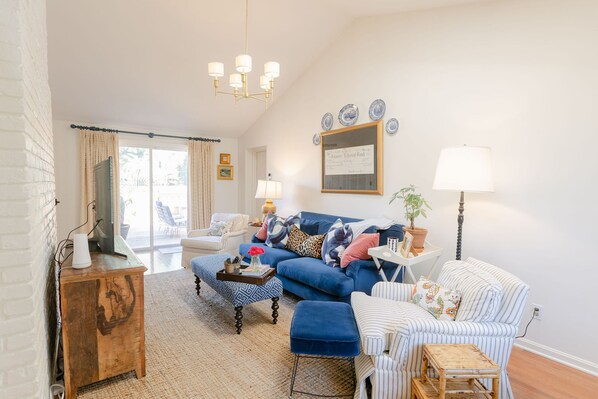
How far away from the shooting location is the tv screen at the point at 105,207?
2.11m

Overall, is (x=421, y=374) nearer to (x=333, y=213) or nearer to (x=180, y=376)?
(x=180, y=376)

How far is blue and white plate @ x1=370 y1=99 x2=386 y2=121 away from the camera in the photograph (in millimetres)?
3500

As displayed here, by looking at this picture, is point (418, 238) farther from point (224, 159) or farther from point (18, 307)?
point (224, 159)

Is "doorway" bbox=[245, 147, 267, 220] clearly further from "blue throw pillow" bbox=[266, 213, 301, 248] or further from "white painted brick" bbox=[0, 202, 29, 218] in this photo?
"white painted brick" bbox=[0, 202, 29, 218]

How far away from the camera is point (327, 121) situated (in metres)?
4.25

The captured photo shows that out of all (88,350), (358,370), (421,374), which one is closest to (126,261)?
(88,350)

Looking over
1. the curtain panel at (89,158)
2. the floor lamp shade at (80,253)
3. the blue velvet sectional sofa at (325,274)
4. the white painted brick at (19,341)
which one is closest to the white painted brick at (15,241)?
the white painted brick at (19,341)

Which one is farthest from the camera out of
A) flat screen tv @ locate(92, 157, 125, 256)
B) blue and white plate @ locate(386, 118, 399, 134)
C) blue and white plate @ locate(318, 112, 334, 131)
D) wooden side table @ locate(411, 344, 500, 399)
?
blue and white plate @ locate(318, 112, 334, 131)

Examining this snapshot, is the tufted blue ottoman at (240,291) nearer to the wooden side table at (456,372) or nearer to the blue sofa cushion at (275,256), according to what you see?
the blue sofa cushion at (275,256)

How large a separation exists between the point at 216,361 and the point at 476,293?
1837 mm

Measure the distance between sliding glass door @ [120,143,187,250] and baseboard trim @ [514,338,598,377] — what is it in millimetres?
5580

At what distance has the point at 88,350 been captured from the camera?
1843 mm

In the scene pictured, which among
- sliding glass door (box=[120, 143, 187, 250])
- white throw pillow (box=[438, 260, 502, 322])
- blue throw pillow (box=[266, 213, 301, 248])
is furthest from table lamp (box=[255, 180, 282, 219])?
white throw pillow (box=[438, 260, 502, 322])

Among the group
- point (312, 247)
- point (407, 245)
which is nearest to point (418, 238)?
point (407, 245)
